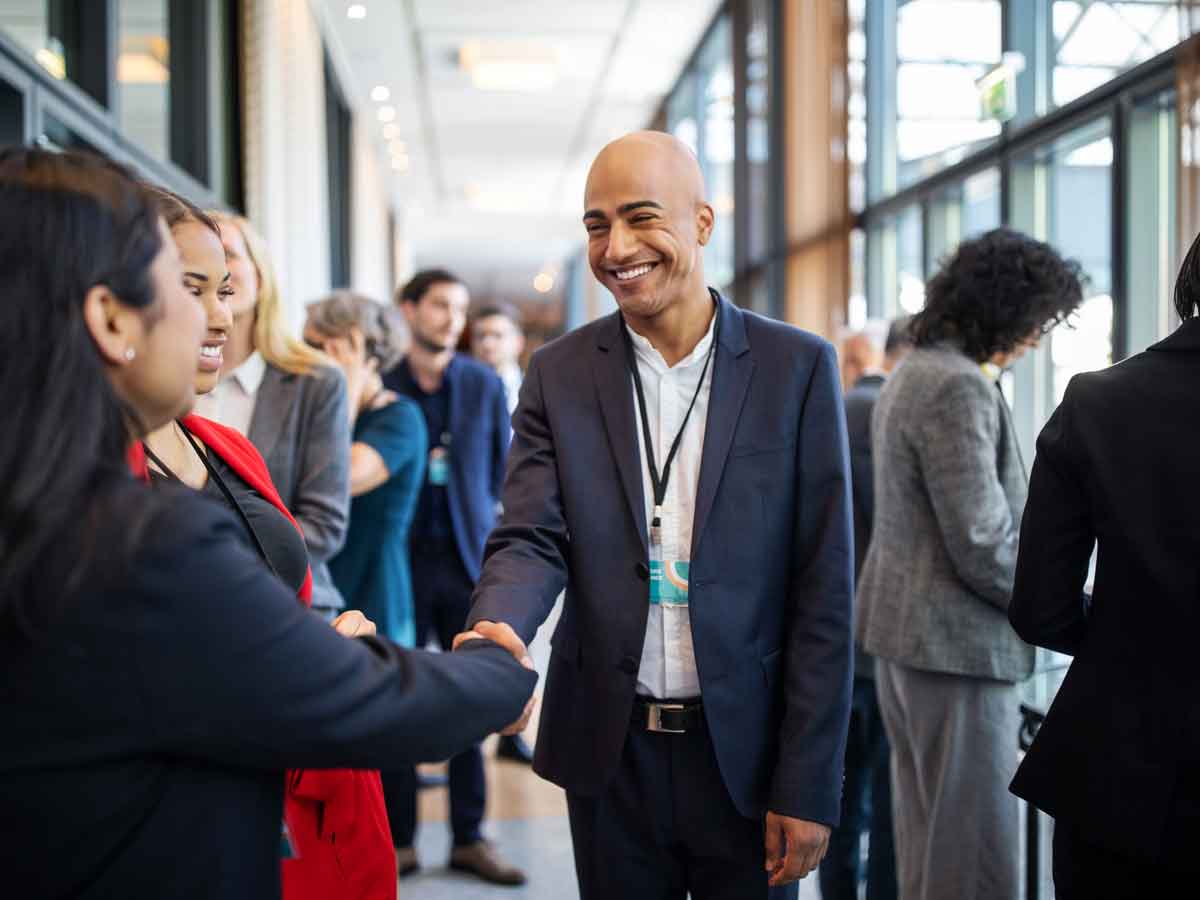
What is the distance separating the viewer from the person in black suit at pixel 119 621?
865 mm

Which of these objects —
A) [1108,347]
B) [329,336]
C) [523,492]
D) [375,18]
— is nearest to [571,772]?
[523,492]

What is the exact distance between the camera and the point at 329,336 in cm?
314

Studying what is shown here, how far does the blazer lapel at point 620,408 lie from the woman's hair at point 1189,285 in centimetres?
81

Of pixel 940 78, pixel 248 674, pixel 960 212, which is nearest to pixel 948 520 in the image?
pixel 248 674

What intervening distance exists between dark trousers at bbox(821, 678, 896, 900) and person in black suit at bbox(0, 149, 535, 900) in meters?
2.01

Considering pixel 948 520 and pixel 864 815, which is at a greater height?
pixel 948 520

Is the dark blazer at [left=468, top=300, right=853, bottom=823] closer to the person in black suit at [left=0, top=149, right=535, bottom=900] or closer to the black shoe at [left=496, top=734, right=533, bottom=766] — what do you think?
the person in black suit at [left=0, top=149, right=535, bottom=900]

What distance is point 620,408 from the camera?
172cm

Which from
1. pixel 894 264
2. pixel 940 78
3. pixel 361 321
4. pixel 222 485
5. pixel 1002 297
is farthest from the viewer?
pixel 894 264

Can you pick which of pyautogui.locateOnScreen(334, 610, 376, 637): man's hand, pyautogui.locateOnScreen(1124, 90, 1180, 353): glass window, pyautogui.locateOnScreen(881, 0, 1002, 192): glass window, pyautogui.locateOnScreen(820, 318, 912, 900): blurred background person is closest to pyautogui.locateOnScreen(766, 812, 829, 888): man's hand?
pyautogui.locateOnScreen(334, 610, 376, 637): man's hand

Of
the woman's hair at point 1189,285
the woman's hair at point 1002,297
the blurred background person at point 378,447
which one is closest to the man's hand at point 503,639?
the woman's hair at point 1189,285

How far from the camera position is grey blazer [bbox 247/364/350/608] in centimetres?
244

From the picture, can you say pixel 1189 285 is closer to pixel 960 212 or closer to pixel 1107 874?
pixel 1107 874

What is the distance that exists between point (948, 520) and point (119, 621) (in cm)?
174
